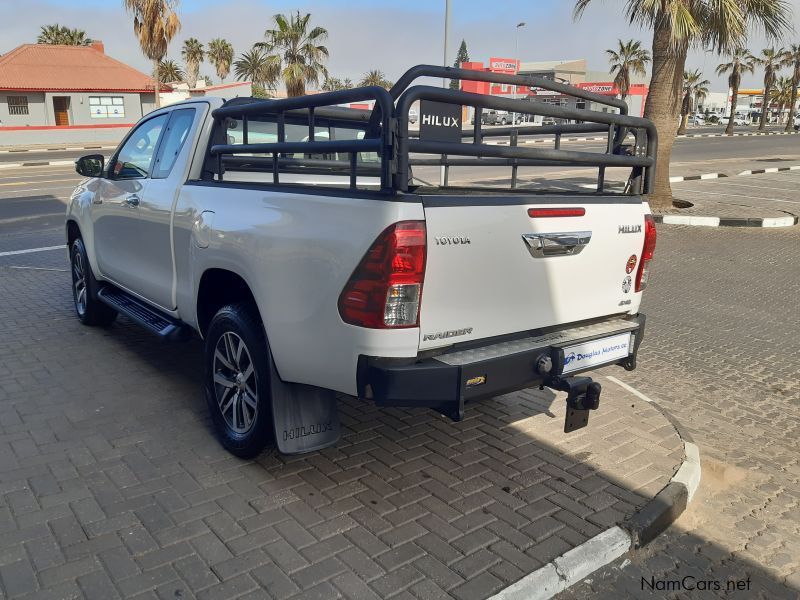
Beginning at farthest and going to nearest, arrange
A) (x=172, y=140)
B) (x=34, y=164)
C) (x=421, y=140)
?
1. (x=34, y=164)
2. (x=172, y=140)
3. (x=421, y=140)

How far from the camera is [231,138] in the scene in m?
4.86

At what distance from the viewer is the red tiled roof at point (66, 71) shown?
40.5 meters

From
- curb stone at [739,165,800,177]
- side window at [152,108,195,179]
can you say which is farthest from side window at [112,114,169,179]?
curb stone at [739,165,800,177]

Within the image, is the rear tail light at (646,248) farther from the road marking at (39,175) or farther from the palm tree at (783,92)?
the palm tree at (783,92)

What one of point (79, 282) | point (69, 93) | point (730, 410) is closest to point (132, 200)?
point (79, 282)

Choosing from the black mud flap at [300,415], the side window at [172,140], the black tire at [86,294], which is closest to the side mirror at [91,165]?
the black tire at [86,294]

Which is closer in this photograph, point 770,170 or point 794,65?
point 770,170

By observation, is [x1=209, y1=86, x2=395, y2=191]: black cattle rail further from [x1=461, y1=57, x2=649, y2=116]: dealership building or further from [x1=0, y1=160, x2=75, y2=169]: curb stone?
[x1=461, y1=57, x2=649, y2=116]: dealership building

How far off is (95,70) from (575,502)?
47703mm

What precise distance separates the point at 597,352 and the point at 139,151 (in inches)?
149

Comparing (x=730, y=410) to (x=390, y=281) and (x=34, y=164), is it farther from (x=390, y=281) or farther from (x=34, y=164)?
(x=34, y=164)

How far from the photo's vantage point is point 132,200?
16.1 ft

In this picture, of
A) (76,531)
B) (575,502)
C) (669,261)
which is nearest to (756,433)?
(575,502)

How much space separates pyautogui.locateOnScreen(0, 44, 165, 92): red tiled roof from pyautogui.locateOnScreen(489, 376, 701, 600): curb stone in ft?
146
